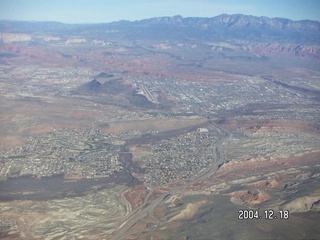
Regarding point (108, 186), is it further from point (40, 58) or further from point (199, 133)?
point (40, 58)

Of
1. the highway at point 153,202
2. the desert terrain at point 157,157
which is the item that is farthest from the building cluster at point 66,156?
the highway at point 153,202

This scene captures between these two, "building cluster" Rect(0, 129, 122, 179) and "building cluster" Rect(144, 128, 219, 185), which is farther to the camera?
"building cluster" Rect(144, 128, 219, 185)

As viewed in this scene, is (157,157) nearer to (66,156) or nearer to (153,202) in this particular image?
(66,156)

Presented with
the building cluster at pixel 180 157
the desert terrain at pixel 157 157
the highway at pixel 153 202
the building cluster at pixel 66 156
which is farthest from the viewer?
the building cluster at pixel 180 157

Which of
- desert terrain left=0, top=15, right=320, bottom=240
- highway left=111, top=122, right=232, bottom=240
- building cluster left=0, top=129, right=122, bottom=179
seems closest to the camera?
highway left=111, top=122, right=232, bottom=240

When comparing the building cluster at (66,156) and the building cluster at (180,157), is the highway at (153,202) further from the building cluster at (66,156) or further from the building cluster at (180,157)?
the building cluster at (66,156)

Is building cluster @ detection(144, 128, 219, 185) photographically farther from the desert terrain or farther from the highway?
the highway

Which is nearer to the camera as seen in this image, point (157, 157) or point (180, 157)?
point (157, 157)

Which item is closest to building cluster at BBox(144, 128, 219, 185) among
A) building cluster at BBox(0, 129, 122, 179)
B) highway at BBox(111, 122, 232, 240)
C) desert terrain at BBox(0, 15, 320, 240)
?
desert terrain at BBox(0, 15, 320, 240)

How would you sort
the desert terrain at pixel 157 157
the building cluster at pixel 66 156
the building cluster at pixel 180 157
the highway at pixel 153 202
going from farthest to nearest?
the building cluster at pixel 180 157
the building cluster at pixel 66 156
the desert terrain at pixel 157 157
the highway at pixel 153 202

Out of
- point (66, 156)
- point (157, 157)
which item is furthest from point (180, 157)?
point (66, 156)

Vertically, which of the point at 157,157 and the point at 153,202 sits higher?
the point at 157,157

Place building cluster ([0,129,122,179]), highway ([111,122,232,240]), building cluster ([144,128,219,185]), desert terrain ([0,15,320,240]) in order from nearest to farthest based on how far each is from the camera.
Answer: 1. highway ([111,122,232,240])
2. desert terrain ([0,15,320,240])
3. building cluster ([0,129,122,179])
4. building cluster ([144,128,219,185])

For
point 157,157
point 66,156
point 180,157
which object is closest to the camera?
point 66,156
